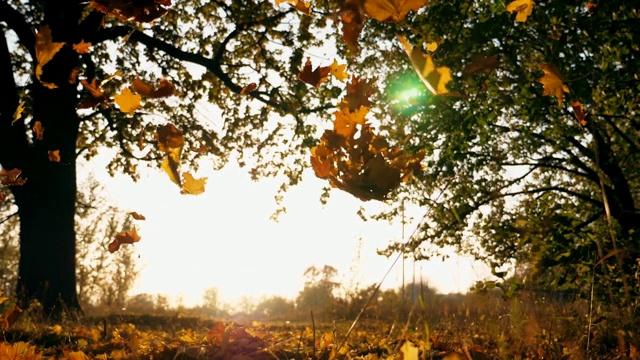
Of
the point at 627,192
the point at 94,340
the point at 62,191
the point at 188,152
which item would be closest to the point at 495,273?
the point at 94,340

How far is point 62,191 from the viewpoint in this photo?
26.9 ft

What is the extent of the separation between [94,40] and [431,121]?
5535 millimetres

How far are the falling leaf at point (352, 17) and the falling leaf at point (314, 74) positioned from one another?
1057mm

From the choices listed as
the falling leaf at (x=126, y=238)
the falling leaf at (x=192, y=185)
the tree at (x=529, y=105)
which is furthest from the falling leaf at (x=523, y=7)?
the falling leaf at (x=126, y=238)

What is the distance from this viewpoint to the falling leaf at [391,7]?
1.09 m

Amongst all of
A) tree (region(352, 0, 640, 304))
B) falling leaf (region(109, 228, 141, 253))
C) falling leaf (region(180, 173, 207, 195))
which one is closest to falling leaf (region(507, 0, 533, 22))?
tree (region(352, 0, 640, 304))

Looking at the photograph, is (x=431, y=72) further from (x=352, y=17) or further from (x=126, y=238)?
(x=126, y=238)

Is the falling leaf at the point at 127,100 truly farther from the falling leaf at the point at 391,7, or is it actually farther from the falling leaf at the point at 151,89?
the falling leaf at the point at 391,7

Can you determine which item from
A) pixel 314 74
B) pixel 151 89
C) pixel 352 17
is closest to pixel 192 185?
pixel 151 89

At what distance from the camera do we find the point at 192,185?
2355 mm

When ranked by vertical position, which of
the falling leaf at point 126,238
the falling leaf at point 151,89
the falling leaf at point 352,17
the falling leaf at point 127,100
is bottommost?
the falling leaf at point 126,238

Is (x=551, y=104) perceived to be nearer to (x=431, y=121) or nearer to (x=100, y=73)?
(x=431, y=121)

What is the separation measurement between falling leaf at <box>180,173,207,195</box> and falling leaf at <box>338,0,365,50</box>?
1.14 metres

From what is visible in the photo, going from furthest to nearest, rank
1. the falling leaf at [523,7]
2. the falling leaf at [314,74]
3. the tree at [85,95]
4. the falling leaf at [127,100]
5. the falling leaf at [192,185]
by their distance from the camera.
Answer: the tree at [85,95], the falling leaf at [314,74], the falling leaf at [192,185], the falling leaf at [127,100], the falling leaf at [523,7]
